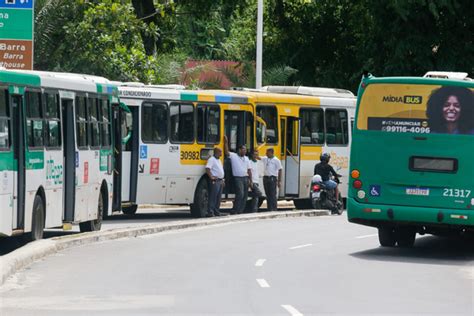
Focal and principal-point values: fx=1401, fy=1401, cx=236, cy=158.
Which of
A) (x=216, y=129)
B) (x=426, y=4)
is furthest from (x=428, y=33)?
(x=216, y=129)

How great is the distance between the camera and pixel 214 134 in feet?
112

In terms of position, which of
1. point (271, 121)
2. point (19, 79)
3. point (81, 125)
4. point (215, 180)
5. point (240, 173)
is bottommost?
point (215, 180)

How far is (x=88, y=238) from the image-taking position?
Result: 2375 cm

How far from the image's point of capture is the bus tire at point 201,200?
3306cm

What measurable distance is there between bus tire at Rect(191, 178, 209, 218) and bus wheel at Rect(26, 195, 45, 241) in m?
10.7

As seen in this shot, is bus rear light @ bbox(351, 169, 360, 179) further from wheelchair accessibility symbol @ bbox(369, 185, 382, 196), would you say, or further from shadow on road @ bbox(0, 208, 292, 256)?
shadow on road @ bbox(0, 208, 292, 256)

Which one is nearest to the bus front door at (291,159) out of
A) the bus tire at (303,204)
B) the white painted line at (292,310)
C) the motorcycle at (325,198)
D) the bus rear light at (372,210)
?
the motorcycle at (325,198)

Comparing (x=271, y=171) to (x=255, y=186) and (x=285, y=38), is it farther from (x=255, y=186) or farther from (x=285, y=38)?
(x=285, y=38)

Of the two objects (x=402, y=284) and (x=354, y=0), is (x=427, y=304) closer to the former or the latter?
(x=402, y=284)

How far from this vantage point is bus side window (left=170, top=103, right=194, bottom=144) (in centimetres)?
3322

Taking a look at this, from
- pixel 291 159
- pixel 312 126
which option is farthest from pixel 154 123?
pixel 312 126

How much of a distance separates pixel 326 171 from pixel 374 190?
12.8 metres

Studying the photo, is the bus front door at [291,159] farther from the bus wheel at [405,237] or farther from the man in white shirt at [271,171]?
the bus wheel at [405,237]

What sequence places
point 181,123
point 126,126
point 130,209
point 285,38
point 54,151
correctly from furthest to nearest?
point 285,38 → point 130,209 → point 181,123 → point 126,126 → point 54,151
